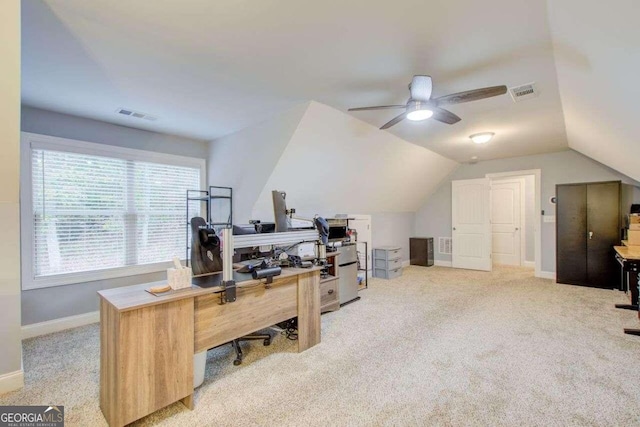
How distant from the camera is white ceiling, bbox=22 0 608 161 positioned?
5.69 ft

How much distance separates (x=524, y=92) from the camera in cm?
285

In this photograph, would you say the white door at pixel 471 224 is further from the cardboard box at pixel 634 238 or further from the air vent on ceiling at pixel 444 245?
the cardboard box at pixel 634 238

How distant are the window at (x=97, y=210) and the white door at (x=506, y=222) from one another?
6899mm

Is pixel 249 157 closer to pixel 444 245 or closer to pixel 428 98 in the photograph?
pixel 428 98

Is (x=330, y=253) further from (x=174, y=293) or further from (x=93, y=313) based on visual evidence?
(x=93, y=313)

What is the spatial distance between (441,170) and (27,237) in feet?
22.2

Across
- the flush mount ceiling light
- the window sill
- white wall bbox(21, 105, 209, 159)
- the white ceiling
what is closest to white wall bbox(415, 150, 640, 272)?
the flush mount ceiling light

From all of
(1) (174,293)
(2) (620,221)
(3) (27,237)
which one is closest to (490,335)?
(1) (174,293)

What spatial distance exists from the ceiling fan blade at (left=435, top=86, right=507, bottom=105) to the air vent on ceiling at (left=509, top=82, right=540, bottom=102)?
0.82 m

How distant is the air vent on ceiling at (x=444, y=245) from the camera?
22.1 ft

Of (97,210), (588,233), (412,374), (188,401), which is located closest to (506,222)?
(588,233)

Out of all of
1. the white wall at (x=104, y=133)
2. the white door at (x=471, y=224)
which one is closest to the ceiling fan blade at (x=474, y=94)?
the white wall at (x=104, y=133)

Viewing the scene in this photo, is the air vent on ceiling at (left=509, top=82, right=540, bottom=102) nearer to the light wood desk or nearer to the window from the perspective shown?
the light wood desk

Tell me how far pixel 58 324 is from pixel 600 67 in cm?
562
